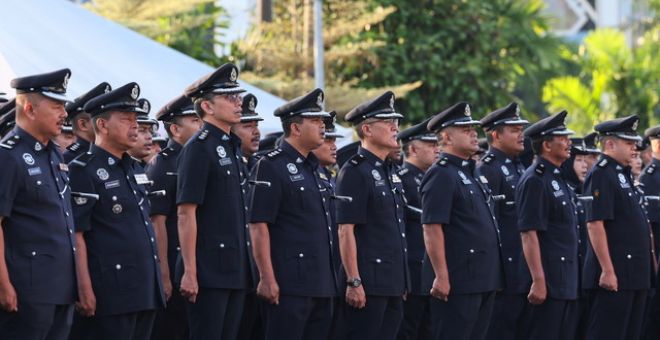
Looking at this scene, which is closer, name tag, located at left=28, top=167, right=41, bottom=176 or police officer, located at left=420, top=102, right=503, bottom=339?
name tag, located at left=28, top=167, right=41, bottom=176

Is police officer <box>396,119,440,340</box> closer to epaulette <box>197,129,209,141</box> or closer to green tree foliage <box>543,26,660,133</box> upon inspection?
epaulette <box>197,129,209,141</box>

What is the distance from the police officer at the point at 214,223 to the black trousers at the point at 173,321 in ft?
2.97

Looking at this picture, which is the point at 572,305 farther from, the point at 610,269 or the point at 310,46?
the point at 310,46

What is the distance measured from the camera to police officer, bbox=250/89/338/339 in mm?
9328

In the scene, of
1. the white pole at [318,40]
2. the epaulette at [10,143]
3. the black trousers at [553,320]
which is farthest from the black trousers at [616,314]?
the white pole at [318,40]

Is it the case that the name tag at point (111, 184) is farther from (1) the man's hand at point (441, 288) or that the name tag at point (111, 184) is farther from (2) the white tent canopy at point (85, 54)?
(2) the white tent canopy at point (85, 54)

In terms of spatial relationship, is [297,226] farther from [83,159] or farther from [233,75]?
[83,159]

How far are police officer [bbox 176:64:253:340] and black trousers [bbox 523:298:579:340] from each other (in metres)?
3.14

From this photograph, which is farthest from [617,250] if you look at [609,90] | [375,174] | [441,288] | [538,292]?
[609,90]

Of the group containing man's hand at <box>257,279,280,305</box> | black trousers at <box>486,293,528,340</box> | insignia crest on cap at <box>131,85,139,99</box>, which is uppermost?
insignia crest on cap at <box>131,85,139,99</box>

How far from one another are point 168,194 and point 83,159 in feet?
4.69

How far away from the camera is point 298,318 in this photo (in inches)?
368

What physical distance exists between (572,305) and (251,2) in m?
18.5

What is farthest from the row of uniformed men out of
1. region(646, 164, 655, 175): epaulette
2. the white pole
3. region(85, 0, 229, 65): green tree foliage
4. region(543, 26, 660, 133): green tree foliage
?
region(543, 26, 660, 133): green tree foliage
